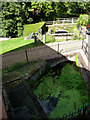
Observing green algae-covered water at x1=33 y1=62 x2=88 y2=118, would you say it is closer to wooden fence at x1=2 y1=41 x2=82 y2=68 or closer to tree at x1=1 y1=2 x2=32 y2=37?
wooden fence at x1=2 y1=41 x2=82 y2=68

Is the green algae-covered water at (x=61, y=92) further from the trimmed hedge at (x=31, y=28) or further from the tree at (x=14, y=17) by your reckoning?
the tree at (x=14, y=17)

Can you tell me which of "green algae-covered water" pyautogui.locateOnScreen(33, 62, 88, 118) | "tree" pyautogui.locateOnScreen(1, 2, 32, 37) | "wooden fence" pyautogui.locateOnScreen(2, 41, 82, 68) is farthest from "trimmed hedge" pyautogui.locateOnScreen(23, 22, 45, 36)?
"green algae-covered water" pyautogui.locateOnScreen(33, 62, 88, 118)

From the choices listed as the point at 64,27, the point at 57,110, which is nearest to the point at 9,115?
the point at 57,110

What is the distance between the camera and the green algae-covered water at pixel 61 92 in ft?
20.7

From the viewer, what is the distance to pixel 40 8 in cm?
2125

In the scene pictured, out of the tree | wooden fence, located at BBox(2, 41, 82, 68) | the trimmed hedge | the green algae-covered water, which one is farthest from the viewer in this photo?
the tree

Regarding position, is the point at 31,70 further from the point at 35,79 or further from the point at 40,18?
the point at 40,18

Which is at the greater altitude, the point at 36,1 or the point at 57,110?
the point at 36,1

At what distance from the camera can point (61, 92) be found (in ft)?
24.1

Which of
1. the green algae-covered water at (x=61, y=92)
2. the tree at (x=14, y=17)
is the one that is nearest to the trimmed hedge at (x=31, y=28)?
the tree at (x=14, y=17)

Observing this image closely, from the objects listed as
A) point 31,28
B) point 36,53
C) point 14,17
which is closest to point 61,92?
point 36,53

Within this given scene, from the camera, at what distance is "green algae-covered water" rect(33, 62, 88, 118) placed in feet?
20.7

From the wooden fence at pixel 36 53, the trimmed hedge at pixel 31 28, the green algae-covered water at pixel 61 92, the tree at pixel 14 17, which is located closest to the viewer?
the green algae-covered water at pixel 61 92

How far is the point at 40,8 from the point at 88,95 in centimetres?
1921
